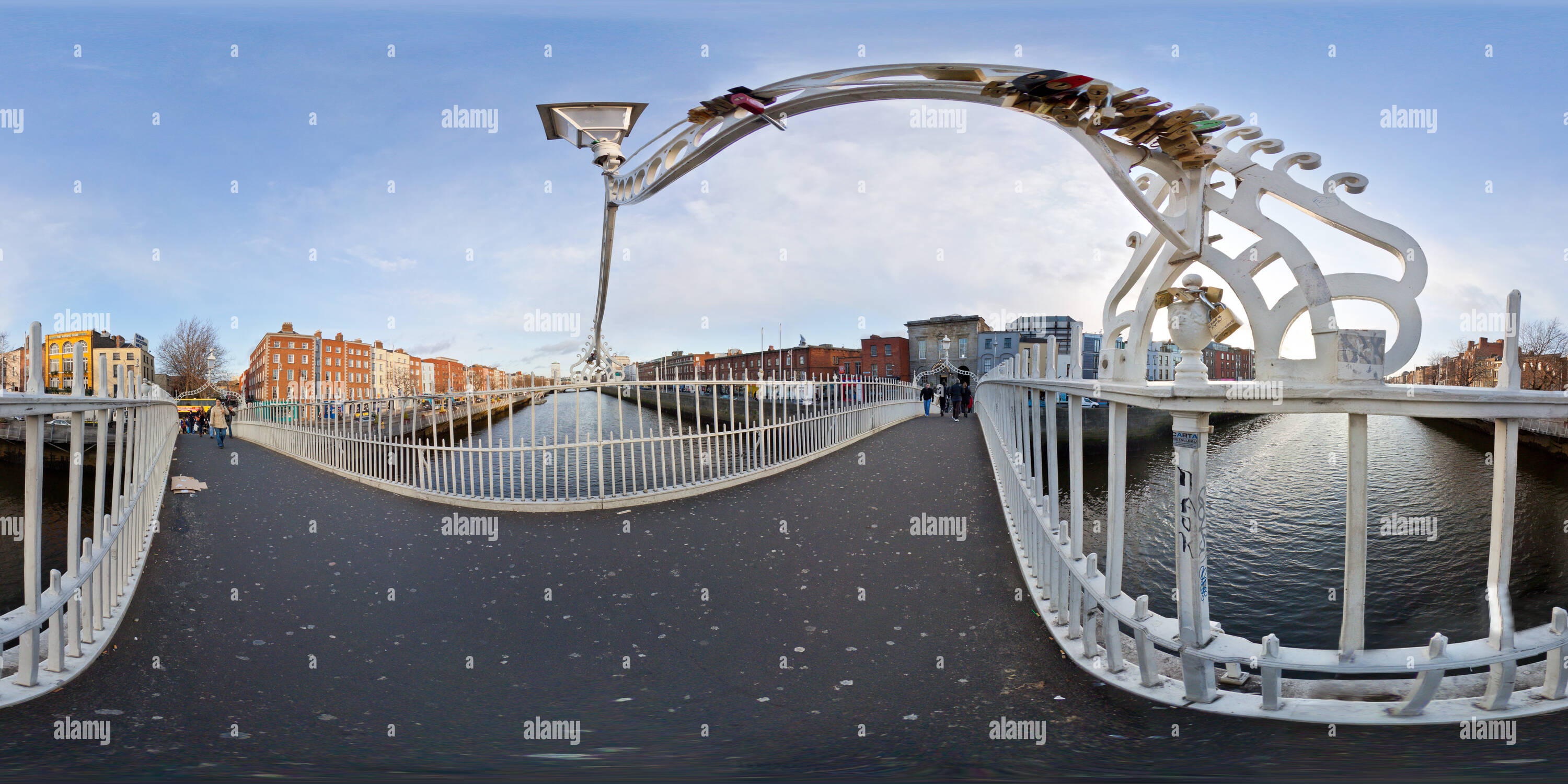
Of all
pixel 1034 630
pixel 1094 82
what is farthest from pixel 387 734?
pixel 1094 82

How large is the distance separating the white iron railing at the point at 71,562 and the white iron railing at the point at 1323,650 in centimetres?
519

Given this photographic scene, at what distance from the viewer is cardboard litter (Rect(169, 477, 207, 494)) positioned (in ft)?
31.7

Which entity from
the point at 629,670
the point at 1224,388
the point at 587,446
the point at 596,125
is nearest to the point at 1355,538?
the point at 1224,388

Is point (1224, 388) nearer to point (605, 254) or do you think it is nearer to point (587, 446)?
point (605, 254)

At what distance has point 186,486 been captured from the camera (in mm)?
9734

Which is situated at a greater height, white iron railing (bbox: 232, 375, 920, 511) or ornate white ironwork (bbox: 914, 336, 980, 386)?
ornate white ironwork (bbox: 914, 336, 980, 386)

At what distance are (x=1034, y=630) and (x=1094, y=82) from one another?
→ 10.4 feet

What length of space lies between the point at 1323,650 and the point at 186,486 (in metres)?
13.5

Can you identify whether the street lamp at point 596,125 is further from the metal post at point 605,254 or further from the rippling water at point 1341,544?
the rippling water at point 1341,544

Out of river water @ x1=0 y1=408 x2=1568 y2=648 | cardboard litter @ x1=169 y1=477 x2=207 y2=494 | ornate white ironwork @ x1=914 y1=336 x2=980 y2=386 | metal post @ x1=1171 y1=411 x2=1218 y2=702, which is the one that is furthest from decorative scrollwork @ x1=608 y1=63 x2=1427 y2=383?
ornate white ironwork @ x1=914 y1=336 x2=980 y2=386

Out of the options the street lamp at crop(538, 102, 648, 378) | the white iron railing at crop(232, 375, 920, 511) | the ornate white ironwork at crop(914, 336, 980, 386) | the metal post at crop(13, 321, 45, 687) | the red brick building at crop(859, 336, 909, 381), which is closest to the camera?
the metal post at crop(13, 321, 45, 687)

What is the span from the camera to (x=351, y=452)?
1152cm

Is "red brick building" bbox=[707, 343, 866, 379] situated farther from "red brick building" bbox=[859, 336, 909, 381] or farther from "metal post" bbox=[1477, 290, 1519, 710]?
"metal post" bbox=[1477, 290, 1519, 710]

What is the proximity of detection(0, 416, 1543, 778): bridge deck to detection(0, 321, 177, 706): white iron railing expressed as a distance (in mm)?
168
